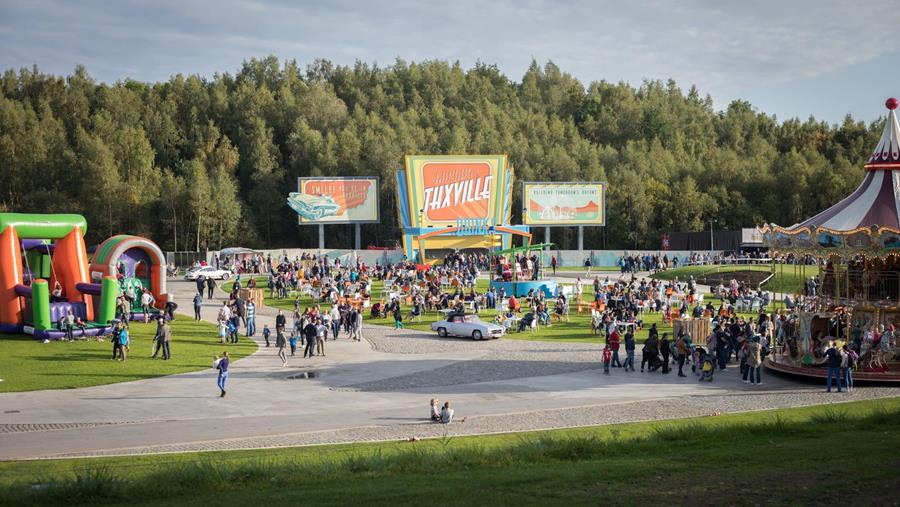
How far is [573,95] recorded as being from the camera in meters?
114

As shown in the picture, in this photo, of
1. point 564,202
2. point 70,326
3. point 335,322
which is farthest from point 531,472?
point 564,202

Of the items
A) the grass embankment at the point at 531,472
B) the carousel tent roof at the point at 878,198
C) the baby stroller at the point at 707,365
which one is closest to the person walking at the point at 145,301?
the grass embankment at the point at 531,472

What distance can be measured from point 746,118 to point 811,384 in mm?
90817

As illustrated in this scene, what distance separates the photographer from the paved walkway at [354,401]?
Answer: 19.0 m

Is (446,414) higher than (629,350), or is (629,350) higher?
(629,350)

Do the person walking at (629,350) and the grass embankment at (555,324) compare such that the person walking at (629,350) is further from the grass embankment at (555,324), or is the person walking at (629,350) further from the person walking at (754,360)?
the grass embankment at (555,324)

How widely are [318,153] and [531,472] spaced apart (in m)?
74.7

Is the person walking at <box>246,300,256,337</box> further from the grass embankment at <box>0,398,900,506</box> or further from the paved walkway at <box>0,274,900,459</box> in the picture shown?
the grass embankment at <box>0,398,900,506</box>

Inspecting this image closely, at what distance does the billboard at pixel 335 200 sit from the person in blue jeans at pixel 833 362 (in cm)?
5102

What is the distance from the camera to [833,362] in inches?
933

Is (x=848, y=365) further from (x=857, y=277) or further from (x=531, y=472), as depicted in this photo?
(x=531, y=472)

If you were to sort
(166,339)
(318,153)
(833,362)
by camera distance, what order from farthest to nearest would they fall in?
(318,153) → (166,339) → (833,362)

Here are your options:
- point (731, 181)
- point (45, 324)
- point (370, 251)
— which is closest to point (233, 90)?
point (370, 251)

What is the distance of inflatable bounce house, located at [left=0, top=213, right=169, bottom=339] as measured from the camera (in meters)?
33.1
